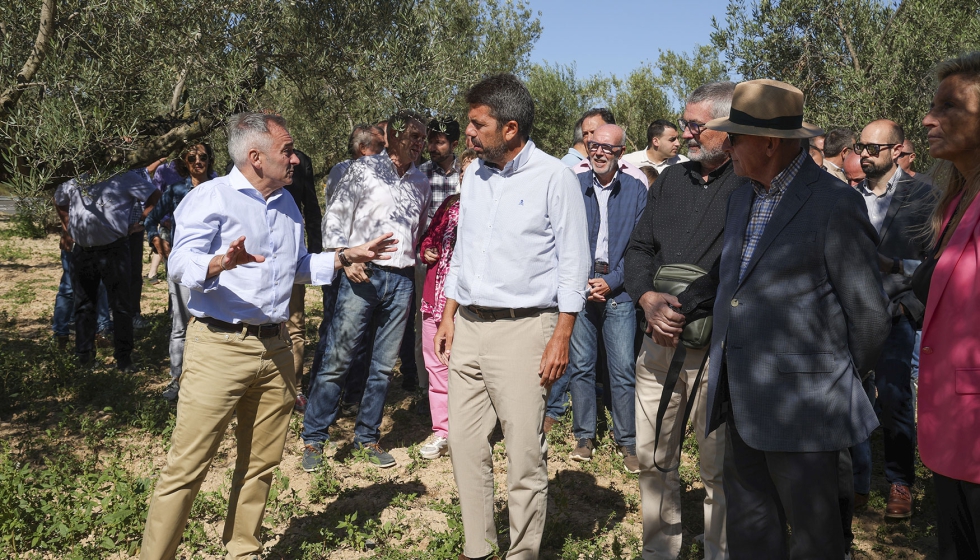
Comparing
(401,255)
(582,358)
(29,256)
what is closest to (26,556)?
(401,255)

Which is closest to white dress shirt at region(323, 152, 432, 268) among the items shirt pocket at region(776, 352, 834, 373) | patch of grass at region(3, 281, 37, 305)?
shirt pocket at region(776, 352, 834, 373)

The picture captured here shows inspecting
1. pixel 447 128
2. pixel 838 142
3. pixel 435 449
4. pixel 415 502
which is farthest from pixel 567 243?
pixel 838 142

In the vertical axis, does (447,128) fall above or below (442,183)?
above

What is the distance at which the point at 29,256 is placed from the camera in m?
16.0

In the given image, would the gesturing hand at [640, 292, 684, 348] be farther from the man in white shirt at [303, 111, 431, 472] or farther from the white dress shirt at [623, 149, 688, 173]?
the white dress shirt at [623, 149, 688, 173]

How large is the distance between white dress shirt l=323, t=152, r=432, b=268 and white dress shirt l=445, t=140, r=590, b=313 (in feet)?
6.49

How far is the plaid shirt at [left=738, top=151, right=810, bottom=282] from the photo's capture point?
3145 mm

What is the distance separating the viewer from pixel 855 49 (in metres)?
11.0

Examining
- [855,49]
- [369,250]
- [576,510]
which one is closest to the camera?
[369,250]

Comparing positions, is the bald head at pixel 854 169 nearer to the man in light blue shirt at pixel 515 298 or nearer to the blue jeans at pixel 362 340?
the man in light blue shirt at pixel 515 298

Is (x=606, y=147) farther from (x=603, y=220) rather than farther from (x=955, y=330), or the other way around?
(x=955, y=330)

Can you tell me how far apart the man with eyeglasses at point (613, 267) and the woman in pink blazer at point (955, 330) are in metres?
3.01

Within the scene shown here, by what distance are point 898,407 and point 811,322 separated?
2494 mm

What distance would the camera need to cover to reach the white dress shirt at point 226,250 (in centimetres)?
372
